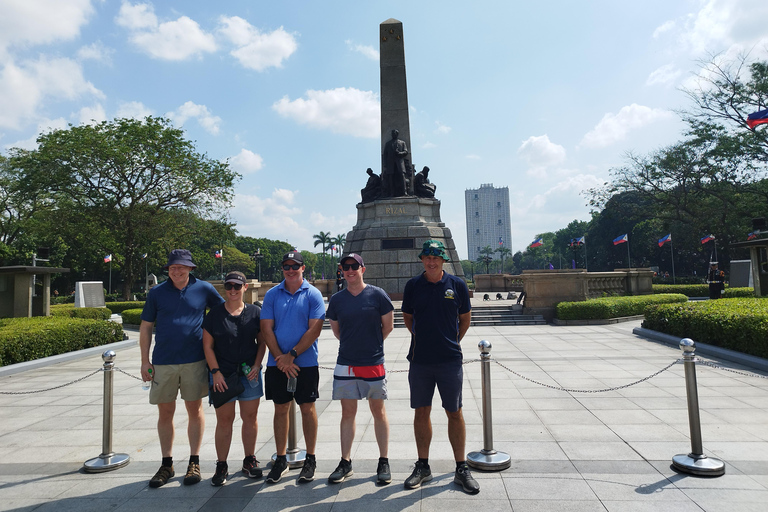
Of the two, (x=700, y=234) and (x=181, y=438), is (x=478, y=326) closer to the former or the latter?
(x=181, y=438)

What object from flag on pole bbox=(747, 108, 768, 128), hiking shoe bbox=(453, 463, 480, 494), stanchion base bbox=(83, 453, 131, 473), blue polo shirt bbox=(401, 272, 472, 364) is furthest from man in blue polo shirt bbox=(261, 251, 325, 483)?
flag on pole bbox=(747, 108, 768, 128)

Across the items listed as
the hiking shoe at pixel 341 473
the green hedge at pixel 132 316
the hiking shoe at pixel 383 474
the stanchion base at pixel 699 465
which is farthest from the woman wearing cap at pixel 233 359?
the green hedge at pixel 132 316

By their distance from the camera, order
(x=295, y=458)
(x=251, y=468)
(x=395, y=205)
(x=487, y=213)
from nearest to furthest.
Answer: (x=251, y=468) → (x=295, y=458) → (x=395, y=205) → (x=487, y=213)

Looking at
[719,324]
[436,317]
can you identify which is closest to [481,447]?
[436,317]

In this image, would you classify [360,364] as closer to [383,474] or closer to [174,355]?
[383,474]

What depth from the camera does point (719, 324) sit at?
938cm

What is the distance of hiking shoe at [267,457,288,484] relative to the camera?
3.85 meters

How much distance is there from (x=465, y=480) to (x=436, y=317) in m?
1.26

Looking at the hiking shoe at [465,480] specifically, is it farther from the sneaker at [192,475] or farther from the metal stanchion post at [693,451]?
the sneaker at [192,475]

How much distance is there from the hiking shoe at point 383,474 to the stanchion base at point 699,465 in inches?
94.3

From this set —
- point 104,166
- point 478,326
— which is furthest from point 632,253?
point 104,166

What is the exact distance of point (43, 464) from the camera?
445cm

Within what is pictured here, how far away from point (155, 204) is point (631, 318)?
24.5 m

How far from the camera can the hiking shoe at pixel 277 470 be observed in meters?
3.85
